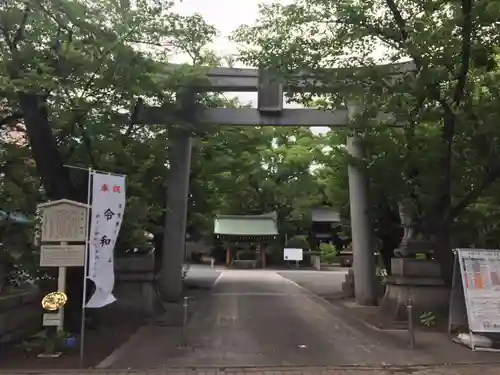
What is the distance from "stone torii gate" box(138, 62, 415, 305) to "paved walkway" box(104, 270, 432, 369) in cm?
224

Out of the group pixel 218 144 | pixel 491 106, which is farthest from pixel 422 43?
pixel 218 144

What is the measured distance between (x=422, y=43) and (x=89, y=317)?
903 centimetres

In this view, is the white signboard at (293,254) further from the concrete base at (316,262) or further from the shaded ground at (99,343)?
the shaded ground at (99,343)

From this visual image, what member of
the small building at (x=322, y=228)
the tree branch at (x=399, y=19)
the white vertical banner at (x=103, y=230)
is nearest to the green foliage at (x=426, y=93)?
the tree branch at (x=399, y=19)

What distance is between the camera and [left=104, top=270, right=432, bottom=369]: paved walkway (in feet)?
30.2

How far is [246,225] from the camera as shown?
49656 millimetres

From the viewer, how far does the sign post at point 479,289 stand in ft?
33.6

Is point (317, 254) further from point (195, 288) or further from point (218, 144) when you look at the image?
point (218, 144)

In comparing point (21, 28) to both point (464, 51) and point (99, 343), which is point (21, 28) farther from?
point (464, 51)

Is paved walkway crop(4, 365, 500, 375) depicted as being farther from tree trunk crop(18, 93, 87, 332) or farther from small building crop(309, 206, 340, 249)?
small building crop(309, 206, 340, 249)

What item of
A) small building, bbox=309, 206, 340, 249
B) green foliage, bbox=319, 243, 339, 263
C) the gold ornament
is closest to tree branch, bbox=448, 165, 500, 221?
the gold ornament

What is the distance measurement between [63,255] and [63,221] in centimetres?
63

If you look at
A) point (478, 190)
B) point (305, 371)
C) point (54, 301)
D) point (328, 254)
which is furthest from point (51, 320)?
point (328, 254)

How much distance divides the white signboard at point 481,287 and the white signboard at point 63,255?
7223mm
